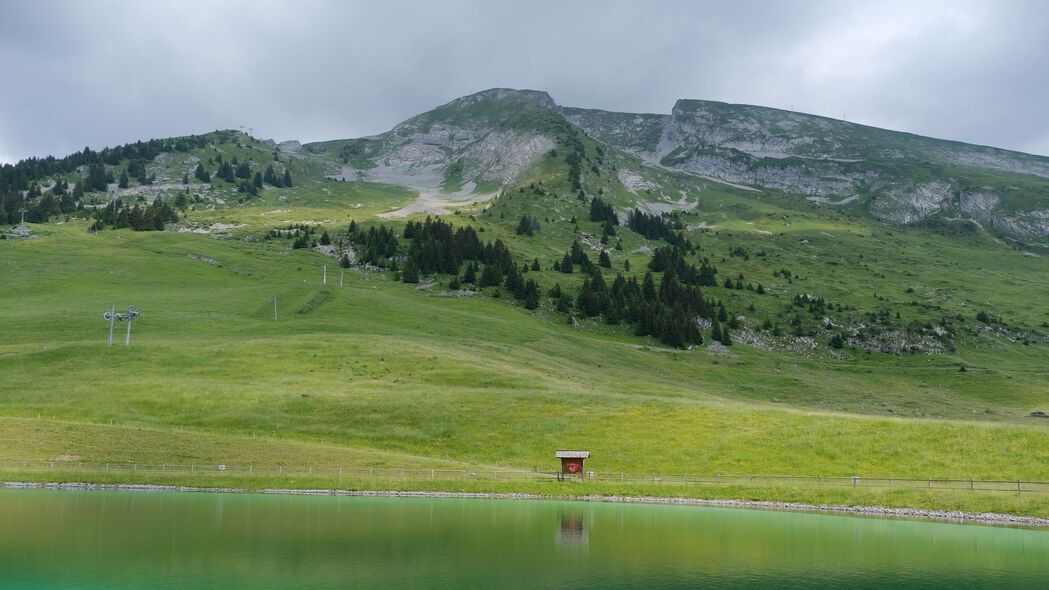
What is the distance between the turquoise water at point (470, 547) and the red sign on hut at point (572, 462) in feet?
31.2

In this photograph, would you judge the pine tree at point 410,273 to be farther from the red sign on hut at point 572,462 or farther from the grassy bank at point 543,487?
the red sign on hut at point 572,462

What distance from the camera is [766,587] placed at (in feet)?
95.1

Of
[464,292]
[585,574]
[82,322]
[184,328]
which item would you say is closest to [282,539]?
[585,574]

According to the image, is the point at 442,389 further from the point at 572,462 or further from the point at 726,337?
the point at 726,337

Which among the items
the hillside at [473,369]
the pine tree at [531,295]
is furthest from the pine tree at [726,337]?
the pine tree at [531,295]

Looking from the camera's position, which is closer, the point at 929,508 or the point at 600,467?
the point at 929,508

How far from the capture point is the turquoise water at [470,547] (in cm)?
2900

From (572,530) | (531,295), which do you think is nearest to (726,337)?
(531,295)

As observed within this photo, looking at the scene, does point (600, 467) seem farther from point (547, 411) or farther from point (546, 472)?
point (547, 411)

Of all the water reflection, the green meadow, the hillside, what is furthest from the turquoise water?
the hillside

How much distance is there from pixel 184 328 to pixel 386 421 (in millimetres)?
57840

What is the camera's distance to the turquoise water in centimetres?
2900

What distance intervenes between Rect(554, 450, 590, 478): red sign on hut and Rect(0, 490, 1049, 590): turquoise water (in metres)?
9.50

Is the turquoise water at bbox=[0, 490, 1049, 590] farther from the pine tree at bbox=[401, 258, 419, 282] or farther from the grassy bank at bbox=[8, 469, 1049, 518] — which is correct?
the pine tree at bbox=[401, 258, 419, 282]
